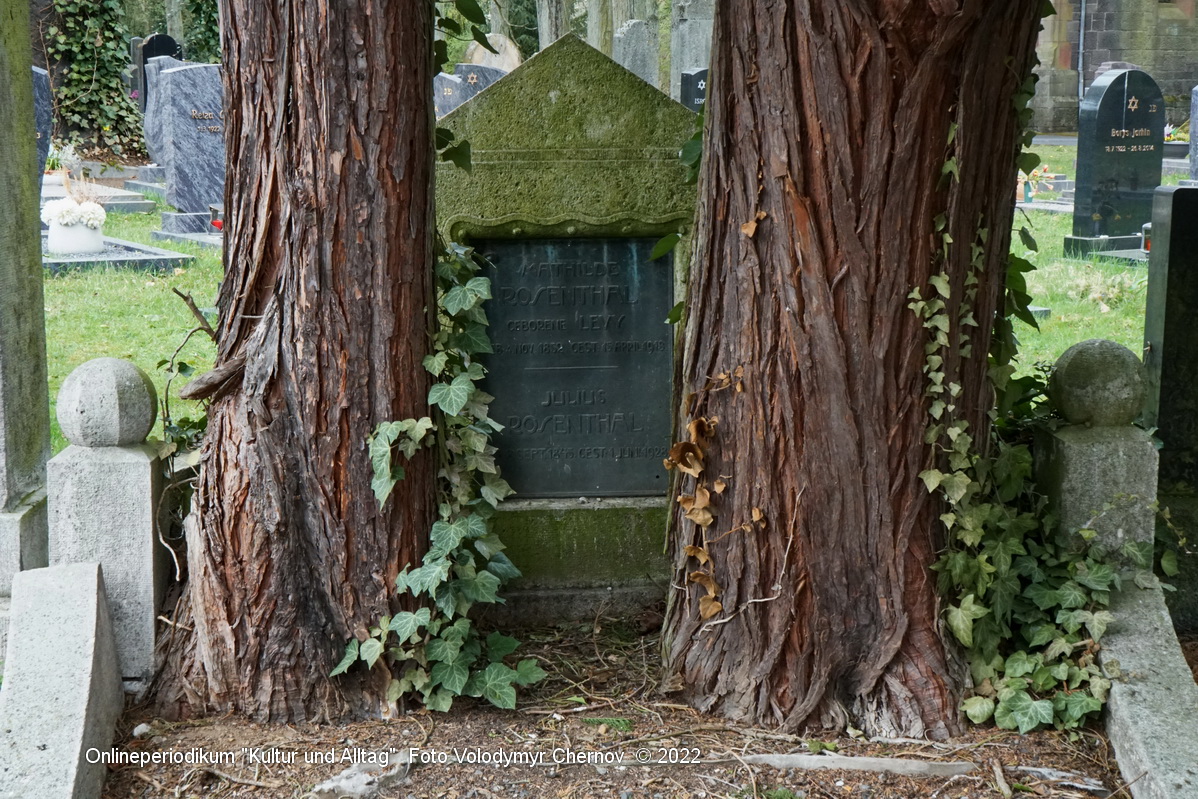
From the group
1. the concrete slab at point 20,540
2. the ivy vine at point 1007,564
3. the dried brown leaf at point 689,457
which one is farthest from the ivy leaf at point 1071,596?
the concrete slab at point 20,540

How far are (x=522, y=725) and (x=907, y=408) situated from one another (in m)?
1.44

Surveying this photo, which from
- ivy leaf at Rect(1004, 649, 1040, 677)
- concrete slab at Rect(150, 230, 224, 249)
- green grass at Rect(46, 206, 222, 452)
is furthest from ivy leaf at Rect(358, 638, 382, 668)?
concrete slab at Rect(150, 230, 224, 249)

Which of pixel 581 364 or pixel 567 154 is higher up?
pixel 567 154

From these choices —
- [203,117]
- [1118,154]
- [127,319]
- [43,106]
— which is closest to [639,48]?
[203,117]

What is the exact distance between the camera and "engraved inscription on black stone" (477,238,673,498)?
4352 mm

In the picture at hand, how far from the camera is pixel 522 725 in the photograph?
345 centimetres

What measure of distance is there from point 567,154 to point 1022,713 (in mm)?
2369

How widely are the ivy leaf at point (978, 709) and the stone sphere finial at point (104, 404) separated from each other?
8.47ft

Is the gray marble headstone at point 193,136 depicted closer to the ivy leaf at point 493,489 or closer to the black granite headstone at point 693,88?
the black granite headstone at point 693,88

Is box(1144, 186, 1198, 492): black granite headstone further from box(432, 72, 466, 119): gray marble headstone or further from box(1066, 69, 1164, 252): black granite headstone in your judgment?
box(432, 72, 466, 119): gray marble headstone

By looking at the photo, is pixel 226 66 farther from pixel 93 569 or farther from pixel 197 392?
pixel 93 569

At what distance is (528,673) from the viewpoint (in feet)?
11.7

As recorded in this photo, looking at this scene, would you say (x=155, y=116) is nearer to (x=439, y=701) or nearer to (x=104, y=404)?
(x=104, y=404)

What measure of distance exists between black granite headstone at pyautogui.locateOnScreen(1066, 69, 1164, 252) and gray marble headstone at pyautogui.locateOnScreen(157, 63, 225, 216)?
9.72 meters
